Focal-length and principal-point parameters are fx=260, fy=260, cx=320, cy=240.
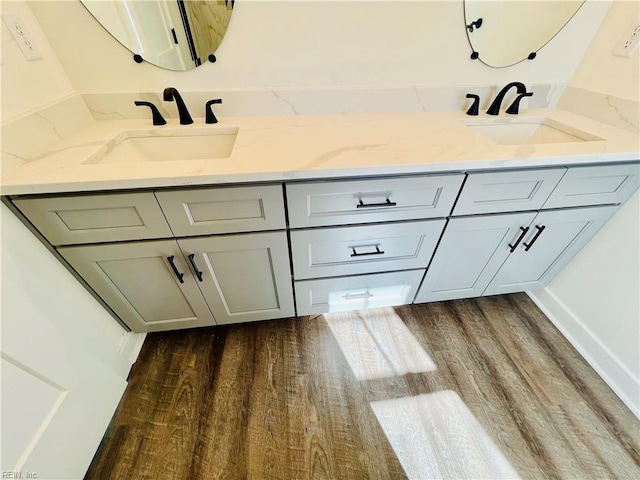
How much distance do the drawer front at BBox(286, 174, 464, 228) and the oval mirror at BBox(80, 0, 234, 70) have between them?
2.56 ft

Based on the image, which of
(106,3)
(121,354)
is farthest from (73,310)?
(106,3)

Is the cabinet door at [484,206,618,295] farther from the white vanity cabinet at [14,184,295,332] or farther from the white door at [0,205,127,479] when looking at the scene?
the white door at [0,205,127,479]

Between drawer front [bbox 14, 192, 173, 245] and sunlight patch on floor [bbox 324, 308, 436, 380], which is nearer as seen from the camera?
drawer front [bbox 14, 192, 173, 245]

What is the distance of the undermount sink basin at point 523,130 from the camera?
124 cm

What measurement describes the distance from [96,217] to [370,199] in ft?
3.01

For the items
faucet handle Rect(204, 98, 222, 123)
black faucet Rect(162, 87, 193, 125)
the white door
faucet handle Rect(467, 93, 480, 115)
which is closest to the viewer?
the white door

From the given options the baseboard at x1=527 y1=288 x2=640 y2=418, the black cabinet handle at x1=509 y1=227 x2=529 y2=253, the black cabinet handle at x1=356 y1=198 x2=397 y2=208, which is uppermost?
the black cabinet handle at x1=356 y1=198 x2=397 y2=208

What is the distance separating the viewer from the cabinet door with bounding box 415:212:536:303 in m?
1.08

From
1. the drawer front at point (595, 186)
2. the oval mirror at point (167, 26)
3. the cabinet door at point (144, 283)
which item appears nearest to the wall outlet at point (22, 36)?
the oval mirror at point (167, 26)

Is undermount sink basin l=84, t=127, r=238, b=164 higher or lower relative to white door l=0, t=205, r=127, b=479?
higher

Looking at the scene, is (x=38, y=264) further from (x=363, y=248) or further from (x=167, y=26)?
(x=363, y=248)

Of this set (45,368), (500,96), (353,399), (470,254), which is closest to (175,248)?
(45,368)

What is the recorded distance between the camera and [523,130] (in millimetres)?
1319

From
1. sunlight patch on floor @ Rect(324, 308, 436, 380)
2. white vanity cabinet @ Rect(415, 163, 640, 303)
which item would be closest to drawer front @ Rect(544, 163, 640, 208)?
white vanity cabinet @ Rect(415, 163, 640, 303)
